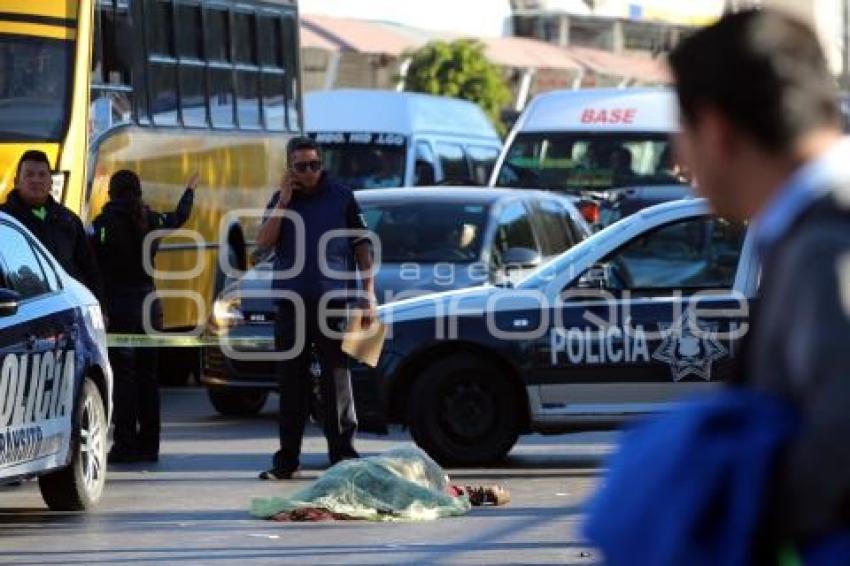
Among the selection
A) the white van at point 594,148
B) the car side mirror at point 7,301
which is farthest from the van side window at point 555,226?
the car side mirror at point 7,301

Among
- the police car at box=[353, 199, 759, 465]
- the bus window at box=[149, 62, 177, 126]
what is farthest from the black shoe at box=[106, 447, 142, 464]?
the bus window at box=[149, 62, 177, 126]

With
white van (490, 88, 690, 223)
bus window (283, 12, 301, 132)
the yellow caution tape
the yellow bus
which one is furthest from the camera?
white van (490, 88, 690, 223)

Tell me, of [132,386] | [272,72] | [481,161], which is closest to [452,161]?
[481,161]

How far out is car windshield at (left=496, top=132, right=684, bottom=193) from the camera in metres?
27.4

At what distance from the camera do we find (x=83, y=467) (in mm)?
11844

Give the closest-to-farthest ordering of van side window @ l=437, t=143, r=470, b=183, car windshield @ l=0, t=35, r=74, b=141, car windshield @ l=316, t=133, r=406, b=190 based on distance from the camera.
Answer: car windshield @ l=0, t=35, r=74, b=141
car windshield @ l=316, t=133, r=406, b=190
van side window @ l=437, t=143, r=470, b=183

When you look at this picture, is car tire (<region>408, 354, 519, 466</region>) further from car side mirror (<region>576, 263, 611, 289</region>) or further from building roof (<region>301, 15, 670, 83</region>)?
building roof (<region>301, 15, 670, 83</region>)

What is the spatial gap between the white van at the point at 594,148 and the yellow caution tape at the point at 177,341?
34.4 feet

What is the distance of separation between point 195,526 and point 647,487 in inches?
323

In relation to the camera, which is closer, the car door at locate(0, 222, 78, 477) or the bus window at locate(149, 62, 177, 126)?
the car door at locate(0, 222, 78, 477)

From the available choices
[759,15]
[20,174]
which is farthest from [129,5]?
[759,15]

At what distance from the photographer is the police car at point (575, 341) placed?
44.9 ft

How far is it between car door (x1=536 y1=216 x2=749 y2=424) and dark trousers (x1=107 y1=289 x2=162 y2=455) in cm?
237

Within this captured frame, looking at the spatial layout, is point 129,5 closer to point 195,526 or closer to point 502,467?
point 502,467
